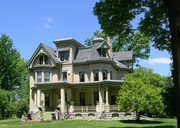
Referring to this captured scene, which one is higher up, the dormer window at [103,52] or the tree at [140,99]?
the dormer window at [103,52]

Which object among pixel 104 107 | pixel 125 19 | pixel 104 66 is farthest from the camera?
pixel 104 66

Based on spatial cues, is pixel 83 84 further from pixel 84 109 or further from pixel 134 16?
pixel 134 16

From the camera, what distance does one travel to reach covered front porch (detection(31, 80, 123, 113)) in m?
27.9

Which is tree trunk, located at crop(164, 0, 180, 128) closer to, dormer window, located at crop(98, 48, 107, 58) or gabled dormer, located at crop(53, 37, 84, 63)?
dormer window, located at crop(98, 48, 107, 58)

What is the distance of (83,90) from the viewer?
105ft

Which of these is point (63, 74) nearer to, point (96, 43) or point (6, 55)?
point (96, 43)

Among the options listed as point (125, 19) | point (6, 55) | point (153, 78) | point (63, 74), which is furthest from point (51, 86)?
point (6, 55)

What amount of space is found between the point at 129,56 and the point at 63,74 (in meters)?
12.8

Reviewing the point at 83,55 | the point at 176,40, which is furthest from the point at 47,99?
the point at 176,40

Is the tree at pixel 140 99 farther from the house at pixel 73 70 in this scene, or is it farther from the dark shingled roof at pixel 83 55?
the dark shingled roof at pixel 83 55

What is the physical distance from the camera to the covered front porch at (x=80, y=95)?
27875 millimetres

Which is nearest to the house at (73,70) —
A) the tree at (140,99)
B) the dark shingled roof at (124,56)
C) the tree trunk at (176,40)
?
the dark shingled roof at (124,56)

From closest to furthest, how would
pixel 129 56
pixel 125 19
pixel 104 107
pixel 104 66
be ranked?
pixel 125 19, pixel 104 107, pixel 104 66, pixel 129 56

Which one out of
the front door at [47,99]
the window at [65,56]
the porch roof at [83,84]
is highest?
the window at [65,56]
